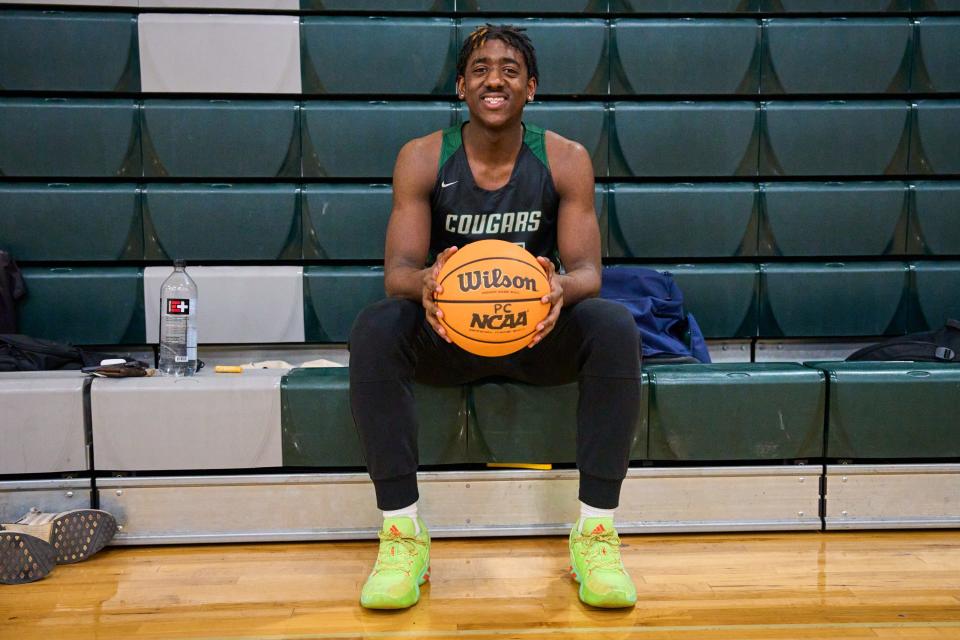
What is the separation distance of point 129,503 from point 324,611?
0.63 m

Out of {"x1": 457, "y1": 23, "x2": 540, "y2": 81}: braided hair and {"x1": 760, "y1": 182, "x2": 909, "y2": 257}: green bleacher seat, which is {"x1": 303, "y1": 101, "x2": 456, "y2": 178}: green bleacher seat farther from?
{"x1": 760, "y1": 182, "x2": 909, "y2": 257}: green bleacher seat

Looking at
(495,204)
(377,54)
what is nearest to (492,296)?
(495,204)

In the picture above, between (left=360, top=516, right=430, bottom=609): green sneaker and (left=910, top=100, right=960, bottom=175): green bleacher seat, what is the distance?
2.01 metres

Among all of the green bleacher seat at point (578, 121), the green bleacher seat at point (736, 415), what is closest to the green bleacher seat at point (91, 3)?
the green bleacher seat at point (578, 121)

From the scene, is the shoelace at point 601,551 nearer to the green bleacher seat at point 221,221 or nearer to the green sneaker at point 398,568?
the green sneaker at point 398,568

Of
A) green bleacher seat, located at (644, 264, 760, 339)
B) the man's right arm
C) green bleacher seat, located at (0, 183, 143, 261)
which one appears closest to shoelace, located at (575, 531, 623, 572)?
the man's right arm

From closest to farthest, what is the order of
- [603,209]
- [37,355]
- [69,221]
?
[37,355]
[69,221]
[603,209]

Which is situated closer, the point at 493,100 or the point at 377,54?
the point at 493,100

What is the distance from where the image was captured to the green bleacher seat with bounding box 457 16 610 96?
2.69 meters

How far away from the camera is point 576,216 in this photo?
2.03m

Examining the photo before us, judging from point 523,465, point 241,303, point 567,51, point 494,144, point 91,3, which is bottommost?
point 523,465

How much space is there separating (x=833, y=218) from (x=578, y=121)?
0.86m

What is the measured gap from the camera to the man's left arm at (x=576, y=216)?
197cm

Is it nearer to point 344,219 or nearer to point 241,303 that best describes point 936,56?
point 344,219
